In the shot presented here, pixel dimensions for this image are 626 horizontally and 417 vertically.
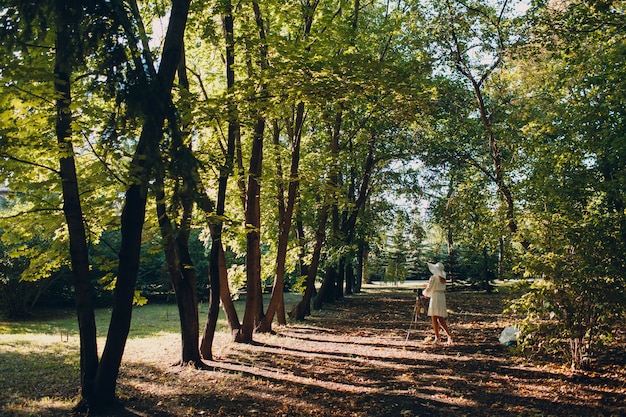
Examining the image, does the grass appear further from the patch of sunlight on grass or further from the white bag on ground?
the white bag on ground

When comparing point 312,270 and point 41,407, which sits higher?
point 312,270

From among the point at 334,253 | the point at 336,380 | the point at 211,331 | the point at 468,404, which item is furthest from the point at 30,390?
the point at 334,253

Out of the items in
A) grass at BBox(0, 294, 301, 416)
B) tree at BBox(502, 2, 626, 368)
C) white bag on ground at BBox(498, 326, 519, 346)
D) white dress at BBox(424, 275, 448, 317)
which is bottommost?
grass at BBox(0, 294, 301, 416)

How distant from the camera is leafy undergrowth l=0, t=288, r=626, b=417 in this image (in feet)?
20.7

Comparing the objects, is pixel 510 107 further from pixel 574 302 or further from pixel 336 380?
pixel 336 380

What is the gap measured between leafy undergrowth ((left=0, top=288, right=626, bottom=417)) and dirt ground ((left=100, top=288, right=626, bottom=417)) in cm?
1

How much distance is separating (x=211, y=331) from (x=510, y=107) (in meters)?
11.8

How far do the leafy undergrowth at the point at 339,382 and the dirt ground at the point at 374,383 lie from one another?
0.01 metres

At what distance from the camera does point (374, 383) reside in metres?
7.77

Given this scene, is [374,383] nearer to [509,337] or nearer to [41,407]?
[509,337]

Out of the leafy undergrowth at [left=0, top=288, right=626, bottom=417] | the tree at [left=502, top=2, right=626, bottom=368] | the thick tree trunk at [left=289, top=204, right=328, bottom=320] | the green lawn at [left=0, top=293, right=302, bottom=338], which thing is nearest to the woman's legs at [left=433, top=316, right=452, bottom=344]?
the leafy undergrowth at [left=0, top=288, right=626, bottom=417]

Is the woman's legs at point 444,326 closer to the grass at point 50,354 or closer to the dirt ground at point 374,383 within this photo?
the dirt ground at point 374,383

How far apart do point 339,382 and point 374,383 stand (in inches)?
21.2

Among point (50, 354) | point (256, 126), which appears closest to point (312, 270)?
point (256, 126)
